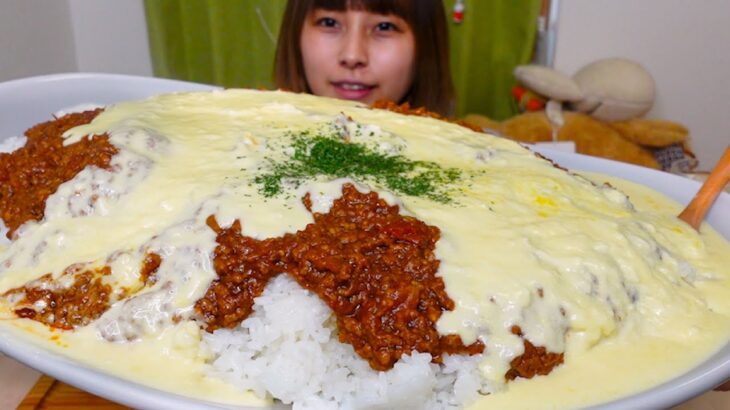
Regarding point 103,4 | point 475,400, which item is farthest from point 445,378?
point 103,4

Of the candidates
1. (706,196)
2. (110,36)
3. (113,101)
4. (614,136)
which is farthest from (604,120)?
(110,36)

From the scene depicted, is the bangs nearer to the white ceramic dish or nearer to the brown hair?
the brown hair

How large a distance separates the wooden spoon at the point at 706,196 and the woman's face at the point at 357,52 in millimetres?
1149

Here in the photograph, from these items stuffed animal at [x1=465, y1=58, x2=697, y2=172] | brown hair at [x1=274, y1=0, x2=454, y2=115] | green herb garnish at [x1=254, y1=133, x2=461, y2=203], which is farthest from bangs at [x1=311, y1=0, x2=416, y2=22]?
stuffed animal at [x1=465, y1=58, x2=697, y2=172]

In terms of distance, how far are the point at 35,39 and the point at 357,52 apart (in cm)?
174

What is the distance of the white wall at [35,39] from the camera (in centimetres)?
283

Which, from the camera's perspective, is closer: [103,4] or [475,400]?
[475,400]

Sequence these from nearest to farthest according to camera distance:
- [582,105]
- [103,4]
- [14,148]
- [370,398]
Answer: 1. [370,398]
2. [14,148]
3. [582,105]
4. [103,4]

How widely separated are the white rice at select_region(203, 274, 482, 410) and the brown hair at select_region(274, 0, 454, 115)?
4.74ft

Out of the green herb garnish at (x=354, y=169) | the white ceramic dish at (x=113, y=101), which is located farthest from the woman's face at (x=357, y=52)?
the green herb garnish at (x=354, y=169)

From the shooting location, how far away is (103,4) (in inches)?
Answer: 141

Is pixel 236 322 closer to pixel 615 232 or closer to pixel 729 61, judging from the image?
pixel 615 232

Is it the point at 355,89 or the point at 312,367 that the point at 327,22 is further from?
the point at 312,367

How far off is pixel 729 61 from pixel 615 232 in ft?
10.3
